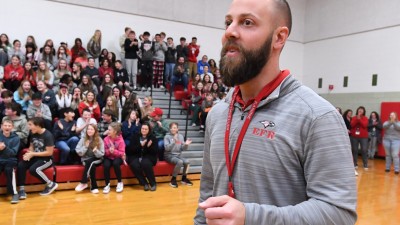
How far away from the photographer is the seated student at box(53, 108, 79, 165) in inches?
243

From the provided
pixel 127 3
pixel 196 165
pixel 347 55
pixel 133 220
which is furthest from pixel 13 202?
pixel 347 55

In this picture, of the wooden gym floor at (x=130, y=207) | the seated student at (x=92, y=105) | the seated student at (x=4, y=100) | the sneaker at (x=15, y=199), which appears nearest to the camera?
the wooden gym floor at (x=130, y=207)

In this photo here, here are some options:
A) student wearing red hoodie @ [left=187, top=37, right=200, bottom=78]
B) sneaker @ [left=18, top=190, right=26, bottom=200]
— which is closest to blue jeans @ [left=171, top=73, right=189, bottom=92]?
student wearing red hoodie @ [left=187, top=37, right=200, bottom=78]

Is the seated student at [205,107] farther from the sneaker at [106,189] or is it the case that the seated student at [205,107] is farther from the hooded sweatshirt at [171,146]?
the sneaker at [106,189]

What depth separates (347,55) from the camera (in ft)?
43.4

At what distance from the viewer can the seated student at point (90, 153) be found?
5.85m

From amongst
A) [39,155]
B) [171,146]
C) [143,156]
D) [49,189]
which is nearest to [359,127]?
[171,146]

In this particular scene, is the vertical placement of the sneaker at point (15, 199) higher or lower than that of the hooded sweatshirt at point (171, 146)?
lower

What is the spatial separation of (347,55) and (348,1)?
2.11m

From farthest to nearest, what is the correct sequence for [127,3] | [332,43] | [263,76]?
[332,43], [127,3], [263,76]

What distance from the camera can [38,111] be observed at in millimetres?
6602

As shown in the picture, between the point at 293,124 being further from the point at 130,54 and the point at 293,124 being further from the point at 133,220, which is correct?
the point at 130,54

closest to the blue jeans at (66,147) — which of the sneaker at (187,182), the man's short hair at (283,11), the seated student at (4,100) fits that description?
the seated student at (4,100)

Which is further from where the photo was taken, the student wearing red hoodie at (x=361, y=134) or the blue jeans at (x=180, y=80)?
the blue jeans at (x=180, y=80)
